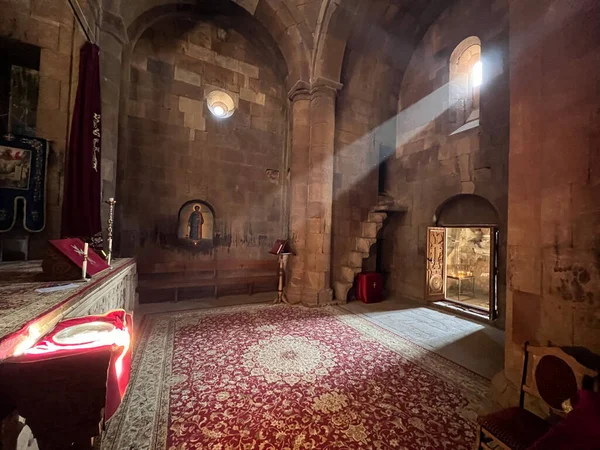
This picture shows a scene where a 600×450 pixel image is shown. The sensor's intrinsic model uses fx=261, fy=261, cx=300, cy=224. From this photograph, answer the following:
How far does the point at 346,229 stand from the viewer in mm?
7168

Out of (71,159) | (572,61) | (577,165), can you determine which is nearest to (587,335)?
(577,165)

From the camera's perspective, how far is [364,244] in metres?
6.77

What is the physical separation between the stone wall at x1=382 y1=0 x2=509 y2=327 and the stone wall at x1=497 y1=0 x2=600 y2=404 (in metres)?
3.25

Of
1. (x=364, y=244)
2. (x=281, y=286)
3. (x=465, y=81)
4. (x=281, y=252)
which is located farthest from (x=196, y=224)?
(x=465, y=81)

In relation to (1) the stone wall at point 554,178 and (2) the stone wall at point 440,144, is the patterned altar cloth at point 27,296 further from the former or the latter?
(2) the stone wall at point 440,144

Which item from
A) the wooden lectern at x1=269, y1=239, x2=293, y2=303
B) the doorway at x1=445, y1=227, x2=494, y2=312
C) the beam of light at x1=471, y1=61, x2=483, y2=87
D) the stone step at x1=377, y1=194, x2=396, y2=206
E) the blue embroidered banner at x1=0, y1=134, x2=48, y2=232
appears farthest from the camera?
the doorway at x1=445, y1=227, x2=494, y2=312

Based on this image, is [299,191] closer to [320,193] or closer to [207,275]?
[320,193]

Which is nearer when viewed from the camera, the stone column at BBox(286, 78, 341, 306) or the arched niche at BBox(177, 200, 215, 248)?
the stone column at BBox(286, 78, 341, 306)

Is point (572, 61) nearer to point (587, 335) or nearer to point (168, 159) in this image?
point (587, 335)

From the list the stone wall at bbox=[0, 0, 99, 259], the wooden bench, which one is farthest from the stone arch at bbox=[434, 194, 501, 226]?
the stone wall at bbox=[0, 0, 99, 259]

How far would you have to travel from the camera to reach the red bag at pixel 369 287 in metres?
6.70

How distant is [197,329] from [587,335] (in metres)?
4.92

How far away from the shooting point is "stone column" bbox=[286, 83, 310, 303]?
21.6 feet

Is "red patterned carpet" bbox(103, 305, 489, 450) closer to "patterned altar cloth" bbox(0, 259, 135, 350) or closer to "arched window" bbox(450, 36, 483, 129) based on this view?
"patterned altar cloth" bbox(0, 259, 135, 350)
